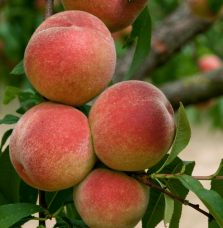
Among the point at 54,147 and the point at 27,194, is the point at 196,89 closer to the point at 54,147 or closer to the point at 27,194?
the point at 27,194

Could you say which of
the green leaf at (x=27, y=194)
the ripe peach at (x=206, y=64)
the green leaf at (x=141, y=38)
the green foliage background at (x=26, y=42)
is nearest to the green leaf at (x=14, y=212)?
the green leaf at (x=27, y=194)

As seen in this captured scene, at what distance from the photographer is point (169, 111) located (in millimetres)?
506

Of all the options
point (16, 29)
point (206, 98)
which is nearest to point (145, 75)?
point (206, 98)

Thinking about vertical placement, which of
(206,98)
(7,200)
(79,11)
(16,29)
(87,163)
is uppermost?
(79,11)

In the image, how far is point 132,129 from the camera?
1.50 ft

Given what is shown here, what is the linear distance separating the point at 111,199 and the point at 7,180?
29cm

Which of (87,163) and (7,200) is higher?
(87,163)

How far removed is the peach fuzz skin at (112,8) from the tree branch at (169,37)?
1021mm

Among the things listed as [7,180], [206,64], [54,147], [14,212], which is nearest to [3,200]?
[7,180]

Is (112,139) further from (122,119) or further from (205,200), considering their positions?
(205,200)

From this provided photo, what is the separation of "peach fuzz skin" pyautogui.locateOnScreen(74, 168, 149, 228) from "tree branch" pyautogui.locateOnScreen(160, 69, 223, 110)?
117 cm

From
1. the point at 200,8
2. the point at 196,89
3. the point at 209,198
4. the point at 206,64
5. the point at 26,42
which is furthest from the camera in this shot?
the point at 206,64

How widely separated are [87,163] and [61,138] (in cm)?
6

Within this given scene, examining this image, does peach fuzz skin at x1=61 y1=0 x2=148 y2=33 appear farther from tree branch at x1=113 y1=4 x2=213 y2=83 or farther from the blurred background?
tree branch at x1=113 y1=4 x2=213 y2=83
